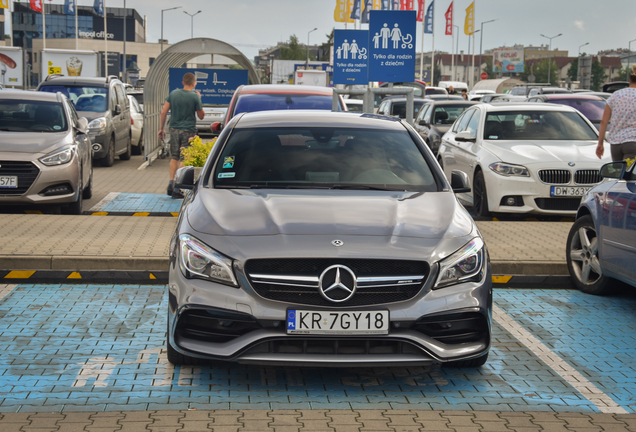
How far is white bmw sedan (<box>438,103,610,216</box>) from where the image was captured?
10.3m

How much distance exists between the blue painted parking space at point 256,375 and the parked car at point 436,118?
12188 millimetres

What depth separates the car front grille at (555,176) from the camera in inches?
407

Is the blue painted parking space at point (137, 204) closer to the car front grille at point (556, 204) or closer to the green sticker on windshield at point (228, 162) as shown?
the car front grille at point (556, 204)

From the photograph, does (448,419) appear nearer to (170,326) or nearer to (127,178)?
(170,326)

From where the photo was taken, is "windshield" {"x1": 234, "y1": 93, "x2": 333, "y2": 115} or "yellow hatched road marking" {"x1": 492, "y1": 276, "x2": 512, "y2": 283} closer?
"yellow hatched road marking" {"x1": 492, "y1": 276, "x2": 512, "y2": 283}

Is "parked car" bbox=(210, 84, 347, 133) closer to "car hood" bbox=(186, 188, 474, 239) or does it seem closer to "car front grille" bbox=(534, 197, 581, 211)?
"car front grille" bbox=(534, 197, 581, 211)

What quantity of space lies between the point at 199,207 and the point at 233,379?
1.02 m

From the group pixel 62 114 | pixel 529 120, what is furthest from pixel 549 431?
pixel 62 114

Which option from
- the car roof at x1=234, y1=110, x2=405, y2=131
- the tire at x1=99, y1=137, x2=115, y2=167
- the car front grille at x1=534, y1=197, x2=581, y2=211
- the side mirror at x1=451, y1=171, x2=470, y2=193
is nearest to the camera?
the side mirror at x1=451, y1=171, x2=470, y2=193

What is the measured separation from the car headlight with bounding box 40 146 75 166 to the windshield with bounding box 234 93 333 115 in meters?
2.29

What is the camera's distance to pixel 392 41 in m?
14.2

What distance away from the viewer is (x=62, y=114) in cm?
Answer: 1142

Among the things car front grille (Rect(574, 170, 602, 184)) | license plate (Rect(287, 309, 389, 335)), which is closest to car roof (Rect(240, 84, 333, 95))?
car front grille (Rect(574, 170, 602, 184))

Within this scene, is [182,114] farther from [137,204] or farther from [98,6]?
[98,6]
